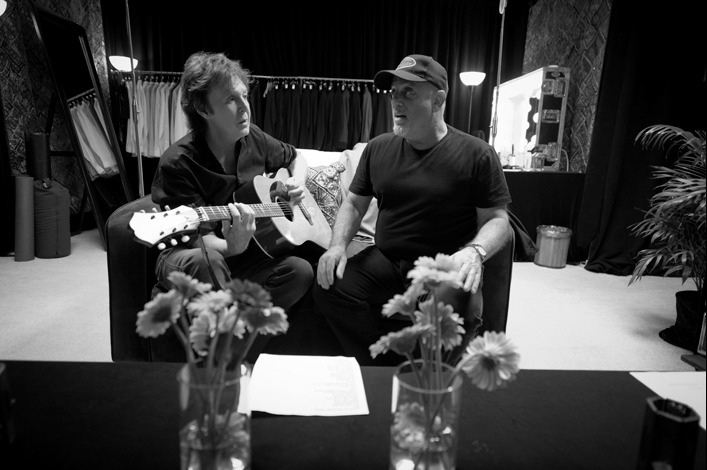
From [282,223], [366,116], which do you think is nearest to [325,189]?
[282,223]

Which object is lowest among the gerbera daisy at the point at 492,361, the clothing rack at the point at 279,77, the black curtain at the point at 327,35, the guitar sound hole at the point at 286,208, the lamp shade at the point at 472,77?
the guitar sound hole at the point at 286,208

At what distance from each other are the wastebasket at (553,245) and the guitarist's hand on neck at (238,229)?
2.71m

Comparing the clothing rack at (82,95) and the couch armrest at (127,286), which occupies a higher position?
the clothing rack at (82,95)

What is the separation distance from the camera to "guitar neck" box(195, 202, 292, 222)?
1487mm

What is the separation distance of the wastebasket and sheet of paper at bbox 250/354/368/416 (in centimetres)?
300

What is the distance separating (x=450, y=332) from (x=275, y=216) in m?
1.18

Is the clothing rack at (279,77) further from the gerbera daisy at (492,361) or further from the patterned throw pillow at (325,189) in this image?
the gerbera daisy at (492,361)

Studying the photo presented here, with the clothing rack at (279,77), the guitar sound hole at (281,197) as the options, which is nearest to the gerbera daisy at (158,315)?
the guitar sound hole at (281,197)

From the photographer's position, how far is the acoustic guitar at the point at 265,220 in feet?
4.46

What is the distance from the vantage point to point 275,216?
1.74 meters

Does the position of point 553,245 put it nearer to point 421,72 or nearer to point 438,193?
point 438,193

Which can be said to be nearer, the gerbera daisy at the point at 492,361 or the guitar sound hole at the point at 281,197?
the gerbera daisy at the point at 492,361

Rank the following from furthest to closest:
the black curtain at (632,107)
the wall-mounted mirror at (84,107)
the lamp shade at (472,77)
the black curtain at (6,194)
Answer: the lamp shade at (472,77) → the wall-mounted mirror at (84,107) → the black curtain at (6,194) → the black curtain at (632,107)

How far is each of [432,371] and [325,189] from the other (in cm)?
162
